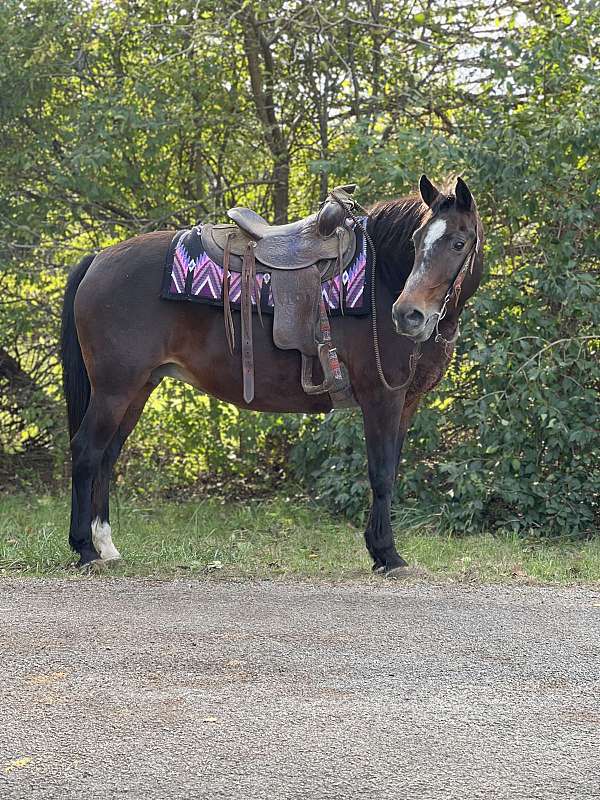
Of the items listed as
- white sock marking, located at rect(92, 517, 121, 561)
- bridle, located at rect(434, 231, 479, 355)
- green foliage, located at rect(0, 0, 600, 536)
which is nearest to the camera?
bridle, located at rect(434, 231, 479, 355)

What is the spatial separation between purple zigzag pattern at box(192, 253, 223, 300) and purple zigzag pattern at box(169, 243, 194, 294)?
0.19 feet

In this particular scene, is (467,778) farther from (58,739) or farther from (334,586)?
(334,586)

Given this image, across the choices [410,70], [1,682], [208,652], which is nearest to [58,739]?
[1,682]

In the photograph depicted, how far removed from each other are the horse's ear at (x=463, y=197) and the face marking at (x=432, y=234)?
0.14 meters

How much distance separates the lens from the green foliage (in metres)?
7.65

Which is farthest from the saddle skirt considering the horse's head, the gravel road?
the gravel road

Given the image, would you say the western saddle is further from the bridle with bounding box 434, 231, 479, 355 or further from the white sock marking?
the white sock marking

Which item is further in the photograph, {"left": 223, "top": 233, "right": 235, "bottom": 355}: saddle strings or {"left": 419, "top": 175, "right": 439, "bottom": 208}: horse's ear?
{"left": 223, "top": 233, "right": 235, "bottom": 355}: saddle strings

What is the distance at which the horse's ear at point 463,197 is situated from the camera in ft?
17.5

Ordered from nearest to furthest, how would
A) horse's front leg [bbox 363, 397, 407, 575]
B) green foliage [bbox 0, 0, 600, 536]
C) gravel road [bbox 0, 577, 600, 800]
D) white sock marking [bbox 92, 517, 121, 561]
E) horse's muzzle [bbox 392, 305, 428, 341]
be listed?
gravel road [bbox 0, 577, 600, 800]
horse's muzzle [bbox 392, 305, 428, 341]
horse's front leg [bbox 363, 397, 407, 575]
white sock marking [bbox 92, 517, 121, 561]
green foliage [bbox 0, 0, 600, 536]

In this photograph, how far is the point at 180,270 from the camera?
5922 millimetres

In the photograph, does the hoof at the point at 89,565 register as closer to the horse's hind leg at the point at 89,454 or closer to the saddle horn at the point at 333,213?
the horse's hind leg at the point at 89,454

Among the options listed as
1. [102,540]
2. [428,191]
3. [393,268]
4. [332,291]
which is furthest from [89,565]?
[428,191]

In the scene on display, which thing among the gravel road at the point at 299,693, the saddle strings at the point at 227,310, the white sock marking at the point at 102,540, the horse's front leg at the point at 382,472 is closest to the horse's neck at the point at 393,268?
the horse's front leg at the point at 382,472
